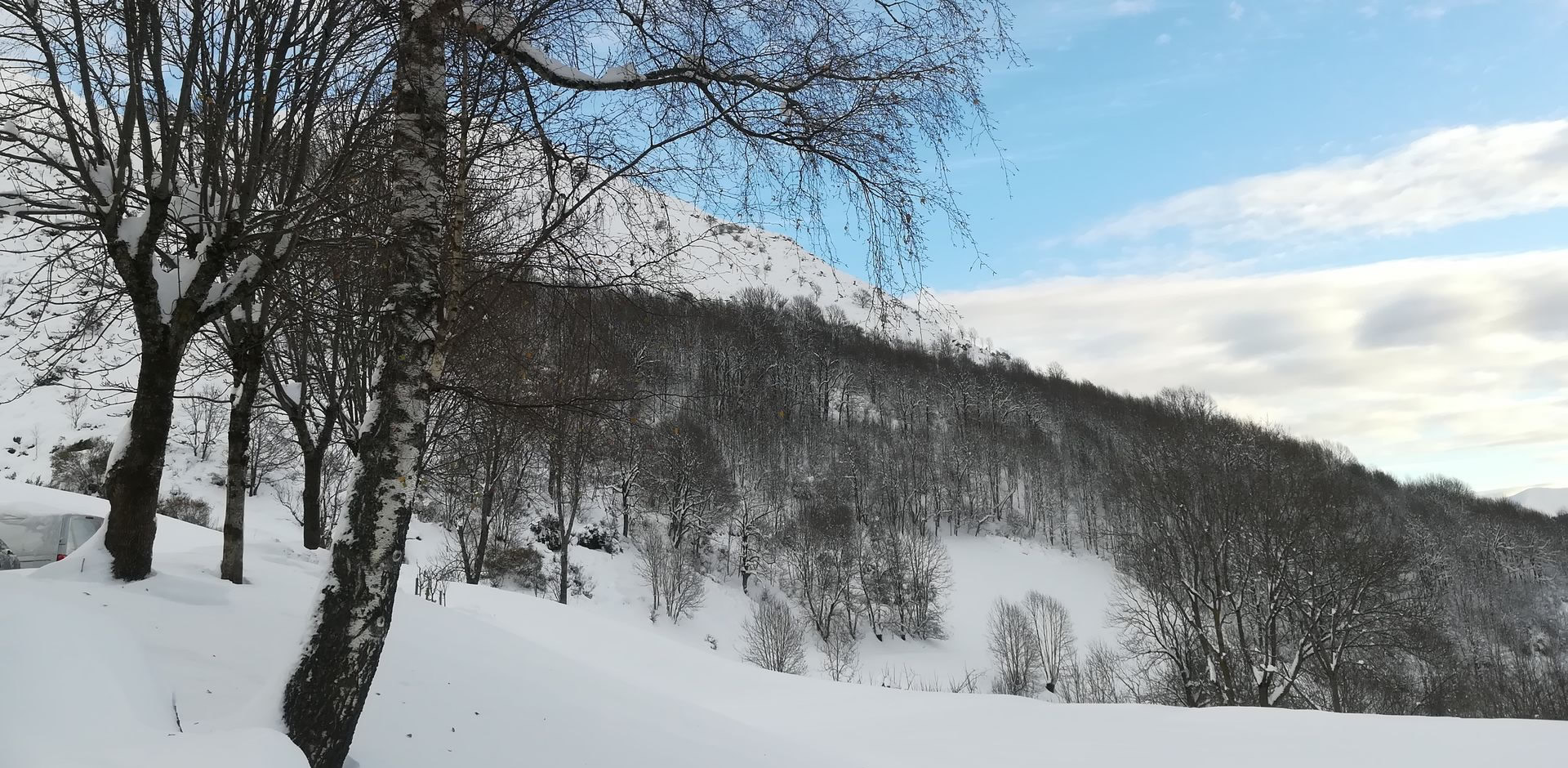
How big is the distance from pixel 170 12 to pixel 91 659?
4.04 metres

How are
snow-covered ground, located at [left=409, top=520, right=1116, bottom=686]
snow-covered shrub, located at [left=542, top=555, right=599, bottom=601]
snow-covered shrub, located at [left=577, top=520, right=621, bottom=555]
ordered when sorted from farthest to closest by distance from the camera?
snow-covered shrub, located at [left=577, top=520, right=621, bottom=555], snow-covered ground, located at [left=409, top=520, right=1116, bottom=686], snow-covered shrub, located at [left=542, top=555, right=599, bottom=601]

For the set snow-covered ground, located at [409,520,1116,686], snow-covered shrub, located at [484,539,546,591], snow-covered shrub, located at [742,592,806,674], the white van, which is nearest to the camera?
the white van

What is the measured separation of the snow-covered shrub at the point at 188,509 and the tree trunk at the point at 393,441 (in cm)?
2768

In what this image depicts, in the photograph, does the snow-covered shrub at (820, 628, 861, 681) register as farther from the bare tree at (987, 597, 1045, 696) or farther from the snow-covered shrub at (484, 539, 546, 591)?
the snow-covered shrub at (484, 539, 546, 591)

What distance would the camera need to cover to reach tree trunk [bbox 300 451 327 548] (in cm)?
914

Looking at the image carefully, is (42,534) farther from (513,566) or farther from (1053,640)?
(1053,640)

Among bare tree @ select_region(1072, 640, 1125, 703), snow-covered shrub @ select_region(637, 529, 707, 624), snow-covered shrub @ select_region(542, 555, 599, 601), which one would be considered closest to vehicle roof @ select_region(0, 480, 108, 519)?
snow-covered shrub @ select_region(542, 555, 599, 601)

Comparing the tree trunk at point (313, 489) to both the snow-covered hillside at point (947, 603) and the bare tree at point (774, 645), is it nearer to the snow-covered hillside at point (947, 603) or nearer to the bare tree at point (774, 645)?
the snow-covered hillside at point (947, 603)

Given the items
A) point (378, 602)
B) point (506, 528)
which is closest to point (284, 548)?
point (378, 602)

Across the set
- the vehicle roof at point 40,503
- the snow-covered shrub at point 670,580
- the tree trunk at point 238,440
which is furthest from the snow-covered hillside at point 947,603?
the tree trunk at point 238,440

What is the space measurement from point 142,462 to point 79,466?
1258 inches

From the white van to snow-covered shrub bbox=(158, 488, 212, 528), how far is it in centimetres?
1868

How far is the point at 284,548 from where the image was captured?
31.7 feet

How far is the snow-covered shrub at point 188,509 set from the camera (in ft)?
81.4
